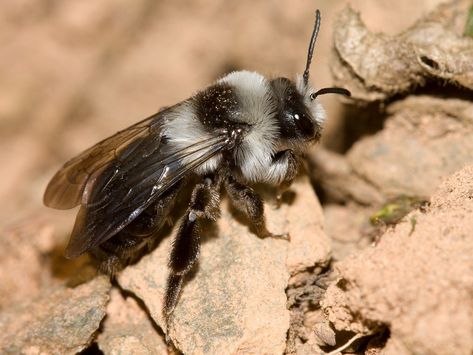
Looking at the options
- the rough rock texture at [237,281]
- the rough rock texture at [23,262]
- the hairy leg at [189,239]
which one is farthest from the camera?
the rough rock texture at [23,262]

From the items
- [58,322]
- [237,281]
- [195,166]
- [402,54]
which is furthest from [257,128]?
[58,322]

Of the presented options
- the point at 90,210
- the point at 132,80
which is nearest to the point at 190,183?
the point at 90,210

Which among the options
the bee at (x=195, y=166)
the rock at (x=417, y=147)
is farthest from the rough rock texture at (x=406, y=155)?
the bee at (x=195, y=166)

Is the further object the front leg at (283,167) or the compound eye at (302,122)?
the front leg at (283,167)

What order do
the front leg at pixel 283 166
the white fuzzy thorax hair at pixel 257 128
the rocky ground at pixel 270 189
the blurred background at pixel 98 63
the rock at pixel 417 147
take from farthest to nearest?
the blurred background at pixel 98 63 < the rock at pixel 417 147 < the front leg at pixel 283 166 < the white fuzzy thorax hair at pixel 257 128 < the rocky ground at pixel 270 189

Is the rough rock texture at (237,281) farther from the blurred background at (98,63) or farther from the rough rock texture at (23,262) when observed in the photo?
the blurred background at (98,63)

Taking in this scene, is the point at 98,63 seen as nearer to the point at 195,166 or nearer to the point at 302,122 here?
the point at 195,166

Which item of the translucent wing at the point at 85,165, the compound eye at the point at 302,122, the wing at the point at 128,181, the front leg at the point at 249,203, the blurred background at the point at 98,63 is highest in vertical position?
the blurred background at the point at 98,63
